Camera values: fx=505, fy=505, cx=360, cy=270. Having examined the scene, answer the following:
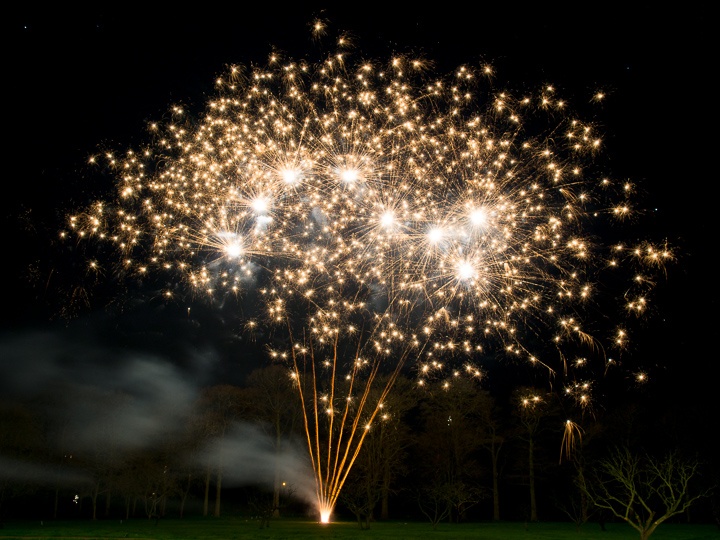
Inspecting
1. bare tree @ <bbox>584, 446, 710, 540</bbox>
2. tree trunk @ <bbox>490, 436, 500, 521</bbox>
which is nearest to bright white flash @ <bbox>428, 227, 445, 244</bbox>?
bare tree @ <bbox>584, 446, 710, 540</bbox>

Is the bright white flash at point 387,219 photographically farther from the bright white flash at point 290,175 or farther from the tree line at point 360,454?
the tree line at point 360,454

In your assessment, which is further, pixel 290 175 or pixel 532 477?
pixel 532 477

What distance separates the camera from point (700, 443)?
25.5 m

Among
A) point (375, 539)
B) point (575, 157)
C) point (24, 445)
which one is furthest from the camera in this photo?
point (24, 445)

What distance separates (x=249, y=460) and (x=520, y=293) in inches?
1328

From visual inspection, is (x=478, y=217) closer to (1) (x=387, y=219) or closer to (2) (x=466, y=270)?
(2) (x=466, y=270)

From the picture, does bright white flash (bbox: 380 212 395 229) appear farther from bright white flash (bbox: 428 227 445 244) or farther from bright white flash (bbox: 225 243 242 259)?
bright white flash (bbox: 225 243 242 259)

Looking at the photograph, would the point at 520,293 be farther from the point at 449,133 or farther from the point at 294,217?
the point at 294,217

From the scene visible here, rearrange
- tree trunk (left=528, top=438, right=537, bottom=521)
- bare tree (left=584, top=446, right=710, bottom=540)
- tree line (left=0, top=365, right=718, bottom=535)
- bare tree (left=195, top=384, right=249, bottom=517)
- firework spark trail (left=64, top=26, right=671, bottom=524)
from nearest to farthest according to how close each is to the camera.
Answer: firework spark trail (left=64, top=26, right=671, bottom=524) → bare tree (left=584, top=446, right=710, bottom=540) → tree line (left=0, top=365, right=718, bottom=535) → bare tree (left=195, top=384, right=249, bottom=517) → tree trunk (left=528, top=438, right=537, bottom=521)

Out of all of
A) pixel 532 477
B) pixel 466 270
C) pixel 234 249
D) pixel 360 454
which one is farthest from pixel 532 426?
pixel 234 249

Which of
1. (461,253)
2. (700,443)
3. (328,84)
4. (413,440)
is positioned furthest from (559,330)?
(413,440)

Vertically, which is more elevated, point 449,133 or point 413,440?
point 449,133

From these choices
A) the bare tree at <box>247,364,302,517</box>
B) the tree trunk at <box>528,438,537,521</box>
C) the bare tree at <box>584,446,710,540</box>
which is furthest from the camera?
the bare tree at <box>247,364,302,517</box>

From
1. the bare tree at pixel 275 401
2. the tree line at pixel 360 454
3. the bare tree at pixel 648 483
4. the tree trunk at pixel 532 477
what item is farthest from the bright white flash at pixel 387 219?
the tree trunk at pixel 532 477
